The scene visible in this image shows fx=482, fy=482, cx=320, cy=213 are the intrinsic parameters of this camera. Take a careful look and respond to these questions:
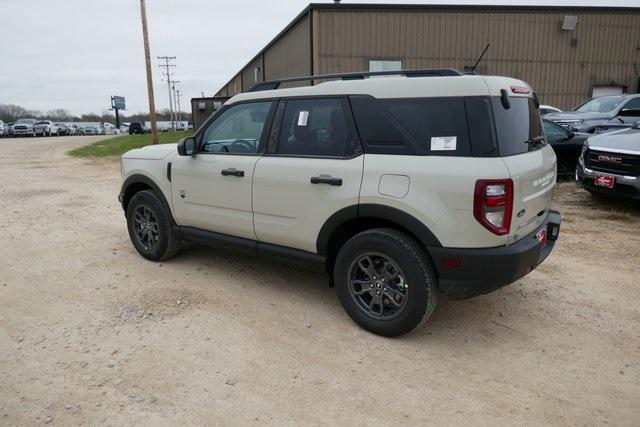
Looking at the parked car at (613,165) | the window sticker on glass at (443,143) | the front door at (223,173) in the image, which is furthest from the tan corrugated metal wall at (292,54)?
the window sticker on glass at (443,143)

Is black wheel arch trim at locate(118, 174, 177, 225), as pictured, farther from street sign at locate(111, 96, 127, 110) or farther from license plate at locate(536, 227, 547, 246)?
street sign at locate(111, 96, 127, 110)

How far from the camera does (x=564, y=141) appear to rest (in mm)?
9648

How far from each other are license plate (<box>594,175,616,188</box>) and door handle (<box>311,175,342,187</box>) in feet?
17.2

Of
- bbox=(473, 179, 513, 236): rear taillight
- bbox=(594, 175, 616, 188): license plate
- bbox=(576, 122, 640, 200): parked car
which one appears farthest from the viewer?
bbox=(594, 175, 616, 188): license plate

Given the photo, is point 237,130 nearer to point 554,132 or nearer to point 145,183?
point 145,183

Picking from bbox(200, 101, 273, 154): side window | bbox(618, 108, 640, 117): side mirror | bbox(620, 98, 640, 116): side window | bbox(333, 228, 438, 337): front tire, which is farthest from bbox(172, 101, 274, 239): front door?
bbox(620, 98, 640, 116): side window

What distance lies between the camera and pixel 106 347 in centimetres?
338

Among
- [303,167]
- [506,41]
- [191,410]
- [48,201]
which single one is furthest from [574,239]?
[506,41]

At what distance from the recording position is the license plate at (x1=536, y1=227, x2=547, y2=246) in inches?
139

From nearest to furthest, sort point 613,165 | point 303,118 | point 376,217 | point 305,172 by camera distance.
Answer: point 376,217 < point 305,172 < point 303,118 < point 613,165

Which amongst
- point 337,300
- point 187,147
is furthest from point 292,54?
point 337,300

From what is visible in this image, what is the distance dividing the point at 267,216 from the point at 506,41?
19.6 m

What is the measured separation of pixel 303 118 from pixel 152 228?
2.32 m

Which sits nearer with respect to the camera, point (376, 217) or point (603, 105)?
point (376, 217)
